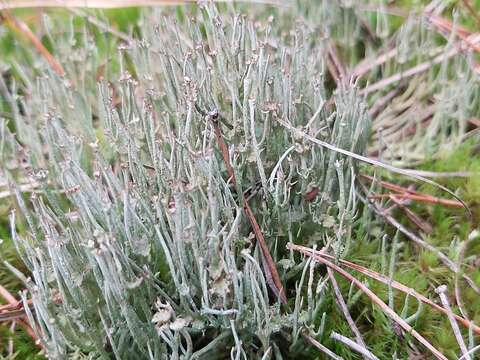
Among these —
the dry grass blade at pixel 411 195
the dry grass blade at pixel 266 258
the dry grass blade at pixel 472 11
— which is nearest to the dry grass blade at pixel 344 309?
the dry grass blade at pixel 266 258

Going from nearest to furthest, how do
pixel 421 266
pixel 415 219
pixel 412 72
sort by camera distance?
pixel 421 266 → pixel 415 219 → pixel 412 72

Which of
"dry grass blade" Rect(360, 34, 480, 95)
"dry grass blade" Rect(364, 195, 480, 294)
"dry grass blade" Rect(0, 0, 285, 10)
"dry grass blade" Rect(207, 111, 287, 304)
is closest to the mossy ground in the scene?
"dry grass blade" Rect(364, 195, 480, 294)

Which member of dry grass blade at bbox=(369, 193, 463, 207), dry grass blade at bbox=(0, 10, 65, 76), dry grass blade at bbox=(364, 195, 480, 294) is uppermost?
dry grass blade at bbox=(0, 10, 65, 76)

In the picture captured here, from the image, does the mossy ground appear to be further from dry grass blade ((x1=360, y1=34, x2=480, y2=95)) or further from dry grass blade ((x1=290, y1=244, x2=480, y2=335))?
dry grass blade ((x1=360, y1=34, x2=480, y2=95))

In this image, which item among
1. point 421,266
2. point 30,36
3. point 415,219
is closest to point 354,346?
point 421,266

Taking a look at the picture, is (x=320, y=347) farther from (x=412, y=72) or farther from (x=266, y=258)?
(x=412, y=72)

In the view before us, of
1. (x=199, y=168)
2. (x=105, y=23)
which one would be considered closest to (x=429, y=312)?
(x=199, y=168)
